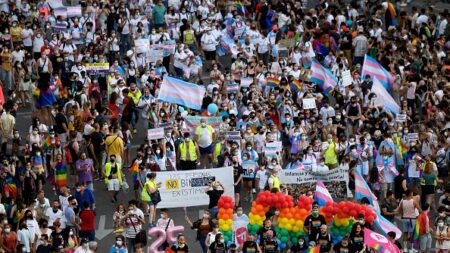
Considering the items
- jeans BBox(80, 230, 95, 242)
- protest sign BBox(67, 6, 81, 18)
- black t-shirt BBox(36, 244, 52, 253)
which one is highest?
protest sign BBox(67, 6, 81, 18)

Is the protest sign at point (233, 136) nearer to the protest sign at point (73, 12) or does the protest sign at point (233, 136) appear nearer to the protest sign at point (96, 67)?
the protest sign at point (96, 67)

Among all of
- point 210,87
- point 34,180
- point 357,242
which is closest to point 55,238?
point 34,180

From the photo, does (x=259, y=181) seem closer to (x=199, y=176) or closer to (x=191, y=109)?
(x=199, y=176)

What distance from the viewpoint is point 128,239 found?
32.2m

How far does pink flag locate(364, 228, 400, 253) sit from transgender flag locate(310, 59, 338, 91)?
35.1 ft

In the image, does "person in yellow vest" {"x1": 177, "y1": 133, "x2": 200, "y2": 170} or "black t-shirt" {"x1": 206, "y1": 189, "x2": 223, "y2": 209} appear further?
"person in yellow vest" {"x1": 177, "y1": 133, "x2": 200, "y2": 170}

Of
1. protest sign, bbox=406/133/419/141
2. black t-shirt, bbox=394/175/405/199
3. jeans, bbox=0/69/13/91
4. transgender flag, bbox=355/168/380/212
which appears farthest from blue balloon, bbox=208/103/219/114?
jeans, bbox=0/69/13/91

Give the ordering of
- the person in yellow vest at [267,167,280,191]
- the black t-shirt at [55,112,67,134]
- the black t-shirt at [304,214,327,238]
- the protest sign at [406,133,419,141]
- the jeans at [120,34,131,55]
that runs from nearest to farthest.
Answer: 1. the black t-shirt at [304,214,327,238]
2. the person in yellow vest at [267,167,280,191]
3. the protest sign at [406,133,419,141]
4. the black t-shirt at [55,112,67,134]
5. the jeans at [120,34,131,55]

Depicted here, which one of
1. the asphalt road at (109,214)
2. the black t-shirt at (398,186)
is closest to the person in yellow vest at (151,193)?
the asphalt road at (109,214)

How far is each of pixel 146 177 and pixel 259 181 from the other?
107 inches

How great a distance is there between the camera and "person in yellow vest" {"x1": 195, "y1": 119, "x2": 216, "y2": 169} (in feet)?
122

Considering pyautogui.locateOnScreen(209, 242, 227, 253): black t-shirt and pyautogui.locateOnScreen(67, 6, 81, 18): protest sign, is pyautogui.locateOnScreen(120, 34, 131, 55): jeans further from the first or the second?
pyautogui.locateOnScreen(209, 242, 227, 253): black t-shirt

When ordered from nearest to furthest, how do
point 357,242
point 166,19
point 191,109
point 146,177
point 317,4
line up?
point 357,242 → point 146,177 → point 191,109 → point 166,19 → point 317,4

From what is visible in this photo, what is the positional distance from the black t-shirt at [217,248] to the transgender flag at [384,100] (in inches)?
378
